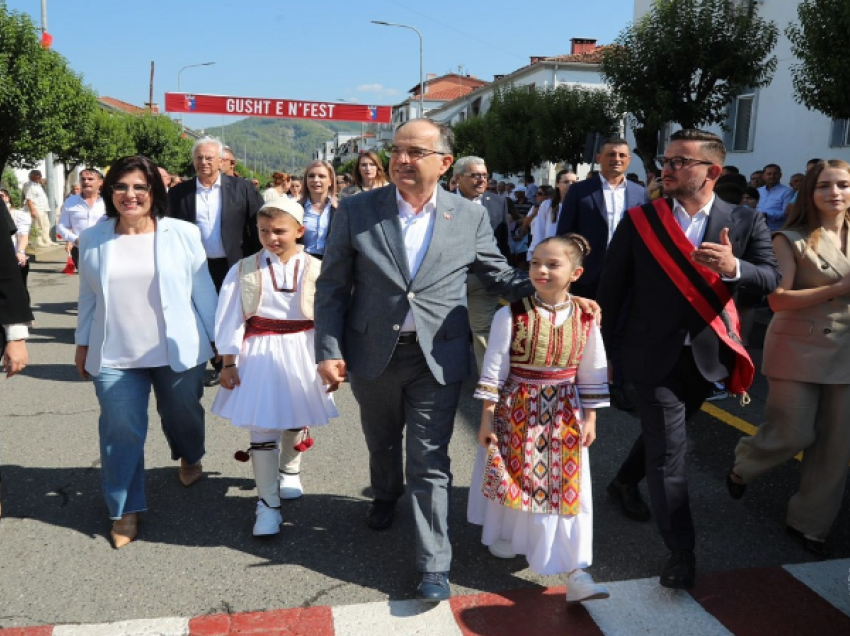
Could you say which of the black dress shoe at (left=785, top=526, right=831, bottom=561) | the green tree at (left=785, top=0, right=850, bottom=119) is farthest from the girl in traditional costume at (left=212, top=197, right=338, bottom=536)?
the green tree at (left=785, top=0, right=850, bottom=119)

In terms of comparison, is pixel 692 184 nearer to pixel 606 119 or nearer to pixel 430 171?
pixel 430 171

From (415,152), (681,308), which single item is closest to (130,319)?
(415,152)

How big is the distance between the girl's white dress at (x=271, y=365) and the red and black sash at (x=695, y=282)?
174cm

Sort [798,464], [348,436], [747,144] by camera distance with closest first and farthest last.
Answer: [798,464] → [348,436] → [747,144]

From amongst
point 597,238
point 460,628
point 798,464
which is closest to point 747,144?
point 597,238

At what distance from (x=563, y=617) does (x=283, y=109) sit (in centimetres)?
3237

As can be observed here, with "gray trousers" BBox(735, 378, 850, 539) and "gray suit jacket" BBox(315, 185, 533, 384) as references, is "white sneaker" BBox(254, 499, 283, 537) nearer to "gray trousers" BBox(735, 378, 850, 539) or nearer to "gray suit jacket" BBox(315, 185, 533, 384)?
"gray suit jacket" BBox(315, 185, 533, 384)

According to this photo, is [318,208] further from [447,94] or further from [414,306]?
[447,94]

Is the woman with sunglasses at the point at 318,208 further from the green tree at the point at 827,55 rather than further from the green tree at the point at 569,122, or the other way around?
the green tree at the point at 569,122

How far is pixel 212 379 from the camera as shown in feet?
22.7

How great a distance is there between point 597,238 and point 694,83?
39.5 ft

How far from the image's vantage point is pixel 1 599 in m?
3.22

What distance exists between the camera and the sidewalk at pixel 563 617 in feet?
9.86

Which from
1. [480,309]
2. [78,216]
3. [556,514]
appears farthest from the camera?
[78,216]
